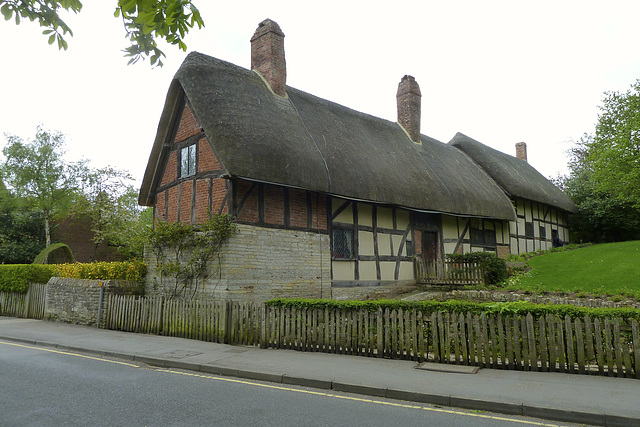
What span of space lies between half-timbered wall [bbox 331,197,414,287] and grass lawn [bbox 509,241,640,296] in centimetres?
426

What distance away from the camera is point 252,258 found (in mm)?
12297

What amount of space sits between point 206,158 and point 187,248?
2.85 metres

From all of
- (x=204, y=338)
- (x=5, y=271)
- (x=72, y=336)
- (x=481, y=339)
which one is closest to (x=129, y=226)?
(x=5, y=271)

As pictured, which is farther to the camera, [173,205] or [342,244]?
[342,244]

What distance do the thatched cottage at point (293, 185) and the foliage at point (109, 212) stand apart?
16.1 metres

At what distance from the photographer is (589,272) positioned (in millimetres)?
17406

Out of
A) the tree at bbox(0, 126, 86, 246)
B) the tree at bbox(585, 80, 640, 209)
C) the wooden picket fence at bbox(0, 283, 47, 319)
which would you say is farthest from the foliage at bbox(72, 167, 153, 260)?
the tree at bbox(585, 80, 640, 209)

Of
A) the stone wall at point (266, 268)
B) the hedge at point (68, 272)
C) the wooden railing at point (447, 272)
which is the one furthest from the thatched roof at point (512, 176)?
the hedge at point (68, 272)

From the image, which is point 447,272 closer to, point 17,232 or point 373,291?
point 373,291

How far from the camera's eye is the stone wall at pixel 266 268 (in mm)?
11828

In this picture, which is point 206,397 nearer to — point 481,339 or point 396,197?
point 481,339

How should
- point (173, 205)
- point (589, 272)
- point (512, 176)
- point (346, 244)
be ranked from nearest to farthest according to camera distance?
point (173, 205)
point (346, 244)
point (589, 272)
point (512, 176)

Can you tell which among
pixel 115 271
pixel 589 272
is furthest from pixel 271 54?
pixel 589 272

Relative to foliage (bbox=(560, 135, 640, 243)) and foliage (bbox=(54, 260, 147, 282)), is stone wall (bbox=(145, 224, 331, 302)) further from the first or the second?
foliage (bbox=(560, 135, 640, 243))
